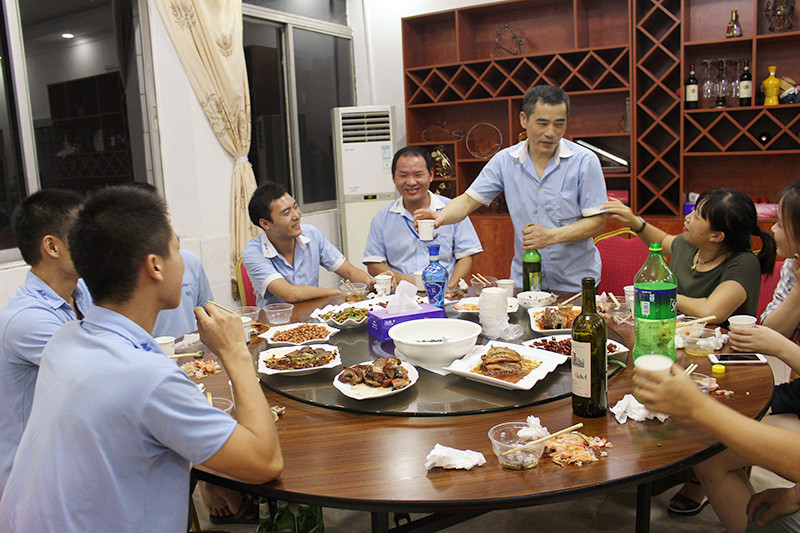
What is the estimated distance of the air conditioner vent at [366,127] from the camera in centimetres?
539

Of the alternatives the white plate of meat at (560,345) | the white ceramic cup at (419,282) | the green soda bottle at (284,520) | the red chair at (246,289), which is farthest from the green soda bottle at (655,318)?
the red chair at (246,289)

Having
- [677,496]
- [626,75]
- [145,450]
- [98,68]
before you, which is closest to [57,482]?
[145,450]

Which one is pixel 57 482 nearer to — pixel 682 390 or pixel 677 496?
pixel 682 390

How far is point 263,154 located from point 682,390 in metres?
4.57

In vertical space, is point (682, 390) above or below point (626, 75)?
below

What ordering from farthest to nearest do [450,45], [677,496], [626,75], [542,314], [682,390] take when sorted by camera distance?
1. [450,45]
2. [626,75]
3. [677,496]
4. [542,314]
5. [682,390]

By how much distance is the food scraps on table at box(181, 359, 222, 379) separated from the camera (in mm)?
2072

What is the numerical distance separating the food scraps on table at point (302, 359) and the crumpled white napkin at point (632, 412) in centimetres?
85

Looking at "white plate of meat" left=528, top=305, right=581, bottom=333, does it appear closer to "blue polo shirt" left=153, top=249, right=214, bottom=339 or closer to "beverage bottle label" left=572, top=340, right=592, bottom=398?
"beverage bottle label" left=572, top=340, right=592, bottom=398

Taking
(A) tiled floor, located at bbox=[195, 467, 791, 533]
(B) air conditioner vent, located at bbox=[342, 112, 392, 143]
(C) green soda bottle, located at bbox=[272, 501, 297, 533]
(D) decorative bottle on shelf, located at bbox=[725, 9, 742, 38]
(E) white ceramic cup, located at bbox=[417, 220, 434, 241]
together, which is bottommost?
(A) tiled floor, located at bbox=[195, 467, 791, 533]

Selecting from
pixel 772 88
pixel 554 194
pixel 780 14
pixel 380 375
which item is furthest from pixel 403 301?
pixel 780 14

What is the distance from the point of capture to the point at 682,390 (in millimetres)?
1306

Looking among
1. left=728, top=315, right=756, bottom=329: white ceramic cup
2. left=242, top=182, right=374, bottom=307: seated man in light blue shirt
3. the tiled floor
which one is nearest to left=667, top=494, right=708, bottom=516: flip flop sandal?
the tiled floor

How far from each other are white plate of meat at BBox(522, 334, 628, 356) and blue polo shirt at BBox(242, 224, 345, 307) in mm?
1486
